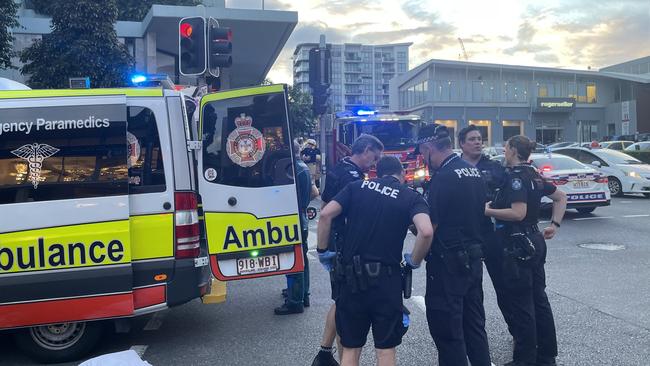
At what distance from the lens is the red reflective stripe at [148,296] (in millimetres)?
4867

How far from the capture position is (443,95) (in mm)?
48688

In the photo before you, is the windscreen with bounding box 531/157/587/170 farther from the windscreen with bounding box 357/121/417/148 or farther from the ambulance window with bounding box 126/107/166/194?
the ambulance window with bounding box 126/107/166/194

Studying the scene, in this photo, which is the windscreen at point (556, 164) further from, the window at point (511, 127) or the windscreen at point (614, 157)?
the window at point (511, 127)

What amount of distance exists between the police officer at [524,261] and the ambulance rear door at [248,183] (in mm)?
1865

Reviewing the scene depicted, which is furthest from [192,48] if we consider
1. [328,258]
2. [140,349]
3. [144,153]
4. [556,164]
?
[556,164]

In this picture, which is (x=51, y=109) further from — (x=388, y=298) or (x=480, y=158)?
(x=480, y=158)

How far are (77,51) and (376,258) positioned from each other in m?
13.1

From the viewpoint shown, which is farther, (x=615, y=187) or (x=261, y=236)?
(x=615, y=187)

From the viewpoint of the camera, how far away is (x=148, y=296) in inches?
193

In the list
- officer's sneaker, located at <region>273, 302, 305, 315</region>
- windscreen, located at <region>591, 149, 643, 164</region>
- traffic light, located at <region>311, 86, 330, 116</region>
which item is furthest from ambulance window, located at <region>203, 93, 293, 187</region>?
windscreen, located at <region>591, 149, 643, 164</region>

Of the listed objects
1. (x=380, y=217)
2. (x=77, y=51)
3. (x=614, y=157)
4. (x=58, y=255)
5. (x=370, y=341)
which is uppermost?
(x=77, y=51)

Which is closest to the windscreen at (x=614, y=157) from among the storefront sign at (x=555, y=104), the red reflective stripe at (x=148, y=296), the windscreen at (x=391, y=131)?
the windscreen at (x=391, y=131)

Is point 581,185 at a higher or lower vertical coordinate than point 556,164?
lower

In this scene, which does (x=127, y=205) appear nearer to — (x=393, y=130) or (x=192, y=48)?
(x=192, y=48)
